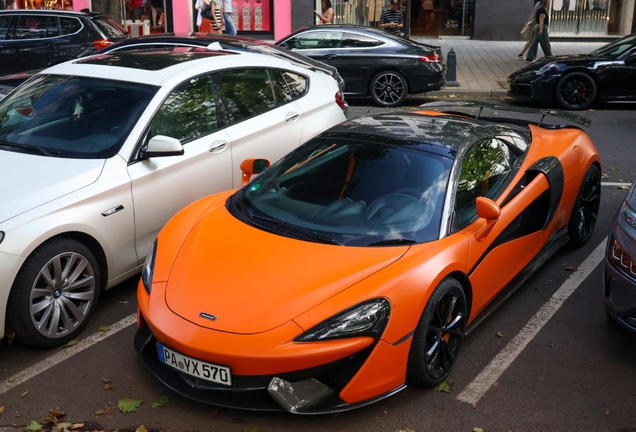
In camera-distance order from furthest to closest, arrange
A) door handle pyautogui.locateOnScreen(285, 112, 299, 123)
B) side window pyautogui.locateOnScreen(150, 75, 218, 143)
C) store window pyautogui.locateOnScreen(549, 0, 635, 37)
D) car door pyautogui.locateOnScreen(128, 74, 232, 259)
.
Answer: store window pyautogui.locateOnScreen(549, 0, 635, 37)
door handle pyautogui.locateOnScreen(285, 112, 299, 123)
side window pyautogui.locateOnScreen(150, 75, 218, 143)
car door pyautogui.locateOnScreen(128, 74, 232, 259)

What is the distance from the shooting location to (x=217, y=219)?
5.05 meters

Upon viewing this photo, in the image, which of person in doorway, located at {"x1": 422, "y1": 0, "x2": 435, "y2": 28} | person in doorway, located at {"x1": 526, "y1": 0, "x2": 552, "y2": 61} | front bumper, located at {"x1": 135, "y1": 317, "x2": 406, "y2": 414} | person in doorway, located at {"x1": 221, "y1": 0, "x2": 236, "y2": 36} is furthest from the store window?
front bumper, located at {"x1": 135, "y1": 317, "x2": 406, "y2": 414}

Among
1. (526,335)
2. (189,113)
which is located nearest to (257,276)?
(526,335)

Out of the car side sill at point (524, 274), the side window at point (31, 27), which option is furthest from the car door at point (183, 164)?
the side window at point (31, 27)

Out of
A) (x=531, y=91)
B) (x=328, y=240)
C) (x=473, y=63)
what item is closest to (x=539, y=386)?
(x=328, y=240)

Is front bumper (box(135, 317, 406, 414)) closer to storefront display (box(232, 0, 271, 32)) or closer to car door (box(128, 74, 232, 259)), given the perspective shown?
car door (box(128, 74, 232, 259))

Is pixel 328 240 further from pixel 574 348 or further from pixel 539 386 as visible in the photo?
pixel 574 348

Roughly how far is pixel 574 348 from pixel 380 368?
5.55 ft

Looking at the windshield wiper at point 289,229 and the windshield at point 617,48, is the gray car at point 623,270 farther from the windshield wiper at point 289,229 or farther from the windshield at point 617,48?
the windshield at point 617,48

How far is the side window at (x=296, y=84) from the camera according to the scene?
747 centimetres

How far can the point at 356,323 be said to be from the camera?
3996 mm

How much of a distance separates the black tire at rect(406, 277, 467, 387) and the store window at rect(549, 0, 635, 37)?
63.3ft

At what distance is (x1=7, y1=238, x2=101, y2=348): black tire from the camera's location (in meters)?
4.74

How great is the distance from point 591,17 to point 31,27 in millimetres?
15257
